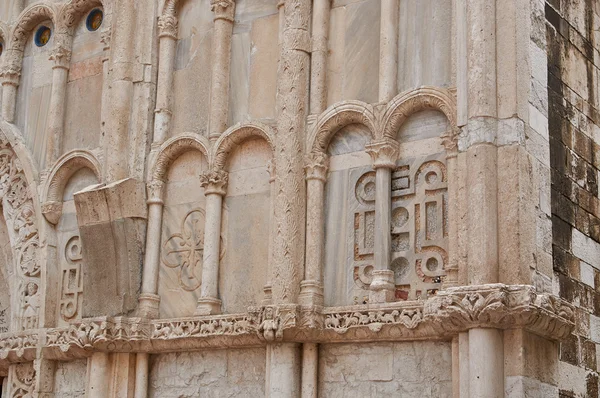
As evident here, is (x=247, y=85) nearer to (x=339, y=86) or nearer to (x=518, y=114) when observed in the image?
(x=339, y=86)

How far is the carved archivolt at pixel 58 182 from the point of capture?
11367 millimetres

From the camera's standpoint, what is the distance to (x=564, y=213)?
888cm

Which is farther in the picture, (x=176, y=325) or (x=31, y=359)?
(x=31, y=359)

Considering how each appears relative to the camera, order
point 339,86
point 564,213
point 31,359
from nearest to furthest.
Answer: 1. point 564,213
2. point 339,86
3. point 31,359

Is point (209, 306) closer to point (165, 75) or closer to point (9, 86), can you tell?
point (165, 75)

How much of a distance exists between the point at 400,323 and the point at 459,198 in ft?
3.66

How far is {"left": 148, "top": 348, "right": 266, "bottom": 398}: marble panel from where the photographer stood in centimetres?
947

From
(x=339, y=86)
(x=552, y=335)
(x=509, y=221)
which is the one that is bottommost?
(x=552, y=335)

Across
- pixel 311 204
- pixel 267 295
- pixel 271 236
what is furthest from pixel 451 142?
pixel 267 295

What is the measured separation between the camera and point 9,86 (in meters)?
12.4

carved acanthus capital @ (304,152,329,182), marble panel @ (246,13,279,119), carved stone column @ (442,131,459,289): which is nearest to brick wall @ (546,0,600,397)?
carved stone column @ (442,131,459,289)

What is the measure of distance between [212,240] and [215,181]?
57 centimetres

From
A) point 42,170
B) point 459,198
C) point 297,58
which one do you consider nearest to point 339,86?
point 297,58

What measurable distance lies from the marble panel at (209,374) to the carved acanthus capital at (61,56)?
3.73 metres
